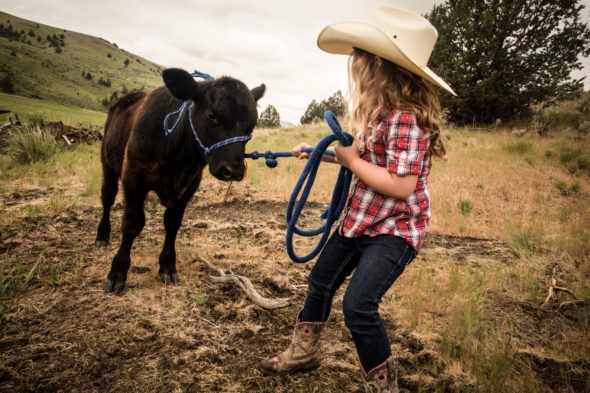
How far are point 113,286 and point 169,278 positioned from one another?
20.5 inches

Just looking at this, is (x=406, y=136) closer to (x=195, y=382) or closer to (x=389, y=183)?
(x=389, y=183)

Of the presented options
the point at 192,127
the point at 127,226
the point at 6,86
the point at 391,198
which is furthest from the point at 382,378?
the point at 6,86

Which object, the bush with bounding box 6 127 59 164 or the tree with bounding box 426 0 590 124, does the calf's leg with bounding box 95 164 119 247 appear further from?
the tree with bounding box 426 0 590 124

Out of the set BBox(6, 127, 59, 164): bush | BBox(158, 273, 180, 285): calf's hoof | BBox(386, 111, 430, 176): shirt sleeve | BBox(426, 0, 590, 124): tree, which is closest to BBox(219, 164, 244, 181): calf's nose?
BBox(386, 111, 430, 176): shirt sleeve

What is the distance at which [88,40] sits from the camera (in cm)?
14188

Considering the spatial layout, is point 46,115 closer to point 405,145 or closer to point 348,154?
point 348,154

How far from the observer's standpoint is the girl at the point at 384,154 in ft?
4.70

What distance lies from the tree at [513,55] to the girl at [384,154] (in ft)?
53.4

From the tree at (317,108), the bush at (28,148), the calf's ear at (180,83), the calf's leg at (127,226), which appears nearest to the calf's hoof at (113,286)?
the calf's leg at (127,226)

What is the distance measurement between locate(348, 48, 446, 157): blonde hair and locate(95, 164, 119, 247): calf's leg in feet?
12.3

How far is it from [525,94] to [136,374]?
19.0 meters

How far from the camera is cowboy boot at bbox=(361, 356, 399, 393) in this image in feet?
5.15

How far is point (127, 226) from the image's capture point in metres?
3.07

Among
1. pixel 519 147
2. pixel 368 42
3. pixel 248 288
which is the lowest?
pixel 248 288
